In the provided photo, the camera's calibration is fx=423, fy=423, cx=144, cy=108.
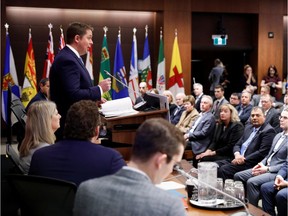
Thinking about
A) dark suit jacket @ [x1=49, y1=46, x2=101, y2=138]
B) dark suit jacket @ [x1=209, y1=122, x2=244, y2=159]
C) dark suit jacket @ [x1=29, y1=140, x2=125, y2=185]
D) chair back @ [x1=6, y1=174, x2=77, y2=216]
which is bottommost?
dark suit jacket @ [x1=209, y1=122, x2=244, y2=159]

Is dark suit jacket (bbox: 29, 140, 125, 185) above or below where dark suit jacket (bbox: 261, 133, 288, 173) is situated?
above

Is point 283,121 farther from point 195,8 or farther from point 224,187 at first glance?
point 195,8

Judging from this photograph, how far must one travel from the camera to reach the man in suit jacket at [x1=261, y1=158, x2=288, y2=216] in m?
3.38

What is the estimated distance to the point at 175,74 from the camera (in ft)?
30.6

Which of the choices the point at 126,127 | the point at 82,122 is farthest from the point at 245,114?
the point at 82,122

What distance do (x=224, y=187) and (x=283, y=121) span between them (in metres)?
1.69

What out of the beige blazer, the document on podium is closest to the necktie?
the beige blazer

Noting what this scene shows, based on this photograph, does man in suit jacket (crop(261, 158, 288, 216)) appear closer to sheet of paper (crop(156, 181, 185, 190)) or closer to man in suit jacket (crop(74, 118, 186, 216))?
sheet of paper (crop(156, 181, 185, 190))

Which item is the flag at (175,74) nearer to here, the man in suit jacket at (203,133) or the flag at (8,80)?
the flag at (8,80)

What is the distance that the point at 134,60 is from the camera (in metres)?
9.06

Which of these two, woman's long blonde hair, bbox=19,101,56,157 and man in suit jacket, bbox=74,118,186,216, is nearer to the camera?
man in suit jacket, bbox=74,118,186,216

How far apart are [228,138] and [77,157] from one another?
130 inches

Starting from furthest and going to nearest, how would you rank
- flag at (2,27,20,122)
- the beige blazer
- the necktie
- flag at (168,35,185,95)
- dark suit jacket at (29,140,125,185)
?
1. flag at (168,35,185,95)
2. flag at (2,27,20,122)
3. the beige blazer
4. the necktie
5. dark suit jacket at (29,140,125,185)

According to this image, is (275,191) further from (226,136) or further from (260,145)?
(226,136)
